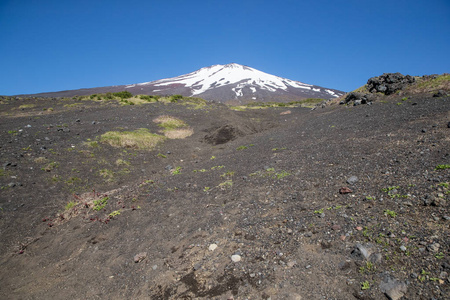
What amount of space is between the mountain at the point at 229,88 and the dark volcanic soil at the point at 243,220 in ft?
196

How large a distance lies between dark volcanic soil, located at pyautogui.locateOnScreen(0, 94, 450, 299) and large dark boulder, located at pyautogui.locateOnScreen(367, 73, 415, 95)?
882cm

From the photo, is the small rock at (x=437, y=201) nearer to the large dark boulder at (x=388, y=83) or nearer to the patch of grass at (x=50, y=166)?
the patch of grass at (x=50, y=166)

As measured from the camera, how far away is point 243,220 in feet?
18.6

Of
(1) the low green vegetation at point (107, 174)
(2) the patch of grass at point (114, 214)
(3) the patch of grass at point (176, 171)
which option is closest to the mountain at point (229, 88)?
(3) the patch of grass at point (176, 171)

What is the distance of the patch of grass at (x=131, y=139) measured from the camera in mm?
13508

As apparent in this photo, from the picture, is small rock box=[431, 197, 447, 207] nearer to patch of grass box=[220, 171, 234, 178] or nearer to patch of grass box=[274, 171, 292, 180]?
patch of grass box=[274, 171, 292, 180]

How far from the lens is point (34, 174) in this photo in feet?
31.0

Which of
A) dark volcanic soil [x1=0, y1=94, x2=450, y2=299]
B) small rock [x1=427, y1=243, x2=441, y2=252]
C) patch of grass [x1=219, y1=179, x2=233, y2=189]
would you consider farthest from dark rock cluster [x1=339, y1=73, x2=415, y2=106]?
small rock [x1=427, y1=243, x2=441, y2=252]

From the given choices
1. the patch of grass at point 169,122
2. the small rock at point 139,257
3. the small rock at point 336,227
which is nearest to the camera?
the small rock at point 336,227

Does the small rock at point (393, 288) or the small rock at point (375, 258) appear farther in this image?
the small rock at point (375, 258)

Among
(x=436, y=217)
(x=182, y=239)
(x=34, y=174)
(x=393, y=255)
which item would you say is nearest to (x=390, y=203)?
(x=436, y=217)

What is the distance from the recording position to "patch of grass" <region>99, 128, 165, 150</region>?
44.3ft

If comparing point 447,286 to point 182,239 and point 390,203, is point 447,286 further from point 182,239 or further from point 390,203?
point 182,239

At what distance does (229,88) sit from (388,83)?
71.6 metres
